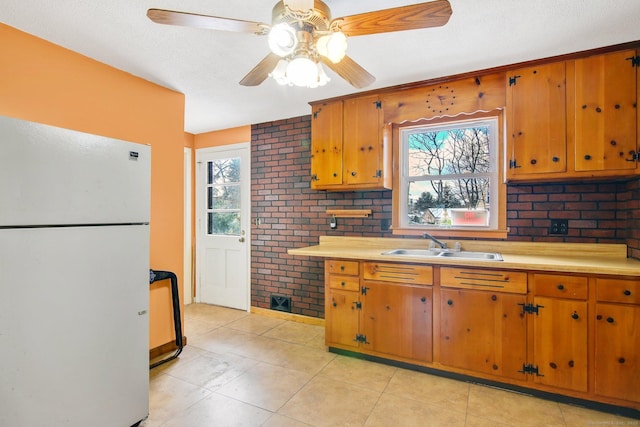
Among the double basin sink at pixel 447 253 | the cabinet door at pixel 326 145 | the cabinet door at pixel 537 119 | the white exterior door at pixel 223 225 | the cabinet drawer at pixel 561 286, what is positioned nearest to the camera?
the cabinet drawer at pixel 561 286

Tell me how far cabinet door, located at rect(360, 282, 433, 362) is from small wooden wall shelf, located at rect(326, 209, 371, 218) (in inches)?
31.9

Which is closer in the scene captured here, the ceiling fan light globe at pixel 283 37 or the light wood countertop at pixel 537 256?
the ceiling fan light globe at pixel 283 37

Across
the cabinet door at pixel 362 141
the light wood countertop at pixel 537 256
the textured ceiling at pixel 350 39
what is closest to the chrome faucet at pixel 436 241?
the light wood countertop at pixel 537 256

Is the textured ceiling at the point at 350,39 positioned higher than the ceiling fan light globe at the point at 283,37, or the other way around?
the textured ceiling at the point at 350,39

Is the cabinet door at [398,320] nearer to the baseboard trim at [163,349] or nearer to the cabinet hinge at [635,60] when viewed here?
the baseboard trim at [163,349]

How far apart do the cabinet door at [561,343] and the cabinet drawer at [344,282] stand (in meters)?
1.28

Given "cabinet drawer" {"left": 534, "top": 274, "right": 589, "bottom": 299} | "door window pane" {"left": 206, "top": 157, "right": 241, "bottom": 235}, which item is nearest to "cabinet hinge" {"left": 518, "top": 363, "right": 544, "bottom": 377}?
"cabinet drawer" {"left": 534, "top": 274, "right": 589, "bottom": 299}

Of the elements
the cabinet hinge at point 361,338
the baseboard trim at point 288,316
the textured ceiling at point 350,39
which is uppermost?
the textured ceiling at point 350,39

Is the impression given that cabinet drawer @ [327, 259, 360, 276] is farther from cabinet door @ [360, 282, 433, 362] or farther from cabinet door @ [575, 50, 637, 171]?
cabinet door @ [575, 50, 637, 171]

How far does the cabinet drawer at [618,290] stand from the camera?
6.18ft

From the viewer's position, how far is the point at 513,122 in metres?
2.38

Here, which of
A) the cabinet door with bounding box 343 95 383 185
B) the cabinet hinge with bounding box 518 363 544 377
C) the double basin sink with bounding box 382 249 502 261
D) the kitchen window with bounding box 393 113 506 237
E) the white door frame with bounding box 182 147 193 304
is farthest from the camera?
the white door frame with bounding box 182 147 193 304

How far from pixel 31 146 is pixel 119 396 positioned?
4.43 ft

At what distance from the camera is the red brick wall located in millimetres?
2500
